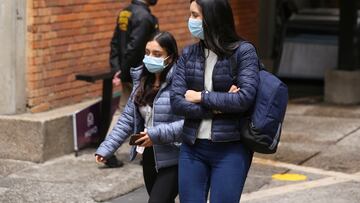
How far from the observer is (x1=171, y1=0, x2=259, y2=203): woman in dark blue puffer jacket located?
4539mm

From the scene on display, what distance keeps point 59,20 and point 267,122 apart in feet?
14.4

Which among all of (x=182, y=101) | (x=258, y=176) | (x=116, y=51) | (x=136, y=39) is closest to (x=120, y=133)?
(x=182, y=101)

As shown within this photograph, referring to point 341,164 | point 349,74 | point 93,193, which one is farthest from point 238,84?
point 349,74

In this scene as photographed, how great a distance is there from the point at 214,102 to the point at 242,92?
0.16 metres

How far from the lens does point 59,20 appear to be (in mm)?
8461

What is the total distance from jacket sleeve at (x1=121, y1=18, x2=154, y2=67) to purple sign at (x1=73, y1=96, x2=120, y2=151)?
843 millimetres

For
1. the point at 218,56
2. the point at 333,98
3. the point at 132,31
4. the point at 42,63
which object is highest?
the point at 218,56

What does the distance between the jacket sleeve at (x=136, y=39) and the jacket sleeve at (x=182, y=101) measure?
276cm

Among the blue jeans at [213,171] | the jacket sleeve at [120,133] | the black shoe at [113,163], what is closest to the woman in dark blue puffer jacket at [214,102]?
the blue jeans at [213,171]

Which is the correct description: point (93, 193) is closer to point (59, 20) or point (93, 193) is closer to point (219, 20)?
point (59, 20)

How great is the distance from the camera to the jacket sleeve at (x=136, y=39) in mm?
7516

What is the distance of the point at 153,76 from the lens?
5.25 m

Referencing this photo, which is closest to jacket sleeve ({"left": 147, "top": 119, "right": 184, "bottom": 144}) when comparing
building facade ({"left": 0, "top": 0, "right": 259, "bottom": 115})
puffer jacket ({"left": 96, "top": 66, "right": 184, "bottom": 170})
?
puffer jacket ({"left": 96, "top": 66, "right": 184, "bottom": 170})

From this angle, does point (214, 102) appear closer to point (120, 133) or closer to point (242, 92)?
point (242, 92)
